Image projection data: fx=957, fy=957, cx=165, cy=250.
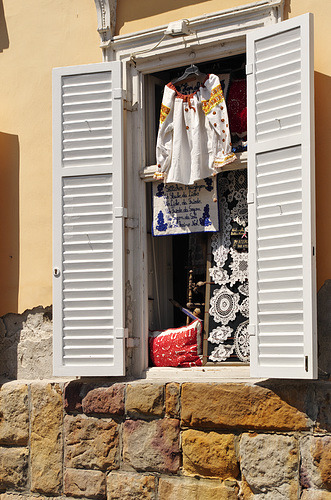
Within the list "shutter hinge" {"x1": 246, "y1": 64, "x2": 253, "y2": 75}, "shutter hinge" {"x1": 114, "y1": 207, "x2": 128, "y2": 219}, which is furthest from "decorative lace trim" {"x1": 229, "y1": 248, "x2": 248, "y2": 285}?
"shutter hinge" {"x1": 246, "y1": 64, "x2": 253, "y2": 75}

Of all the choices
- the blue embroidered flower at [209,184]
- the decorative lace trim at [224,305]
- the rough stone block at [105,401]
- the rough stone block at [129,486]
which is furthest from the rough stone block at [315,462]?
the blue embroidered flower at [209,184]

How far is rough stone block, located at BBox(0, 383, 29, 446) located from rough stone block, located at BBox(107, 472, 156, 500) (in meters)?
0.80

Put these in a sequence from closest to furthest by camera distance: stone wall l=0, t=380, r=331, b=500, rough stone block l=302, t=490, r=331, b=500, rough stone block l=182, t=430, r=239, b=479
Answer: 1. rough stone block l=302, t=490, r=331, b=500
2. stone wall l=0, t=380, r=331, b=500
3. rough stone block l=182, t=430, r=239, b=479

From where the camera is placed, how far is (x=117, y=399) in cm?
676

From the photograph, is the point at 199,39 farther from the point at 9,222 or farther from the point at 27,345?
the point at 27,345

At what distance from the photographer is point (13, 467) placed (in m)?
7.19

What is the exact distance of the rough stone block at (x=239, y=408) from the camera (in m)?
6.06

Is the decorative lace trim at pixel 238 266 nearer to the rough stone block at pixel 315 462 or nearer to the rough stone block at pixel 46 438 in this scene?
the rough stone block at pixel 315 462

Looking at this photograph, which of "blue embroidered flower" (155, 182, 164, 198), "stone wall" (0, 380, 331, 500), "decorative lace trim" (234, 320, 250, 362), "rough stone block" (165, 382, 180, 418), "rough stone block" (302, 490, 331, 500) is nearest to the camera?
"rough stone block" (302, 490, 331, 500)

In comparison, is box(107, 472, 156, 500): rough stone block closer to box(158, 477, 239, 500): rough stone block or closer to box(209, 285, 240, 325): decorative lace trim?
box(158, 477, 239, 500): rough stone block

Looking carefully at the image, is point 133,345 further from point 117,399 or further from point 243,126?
point 243,126

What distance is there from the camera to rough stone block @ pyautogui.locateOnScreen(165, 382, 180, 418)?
21.4 ft

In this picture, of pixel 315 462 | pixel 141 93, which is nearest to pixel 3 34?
pixel 141 93

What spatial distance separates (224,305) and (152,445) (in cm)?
115
